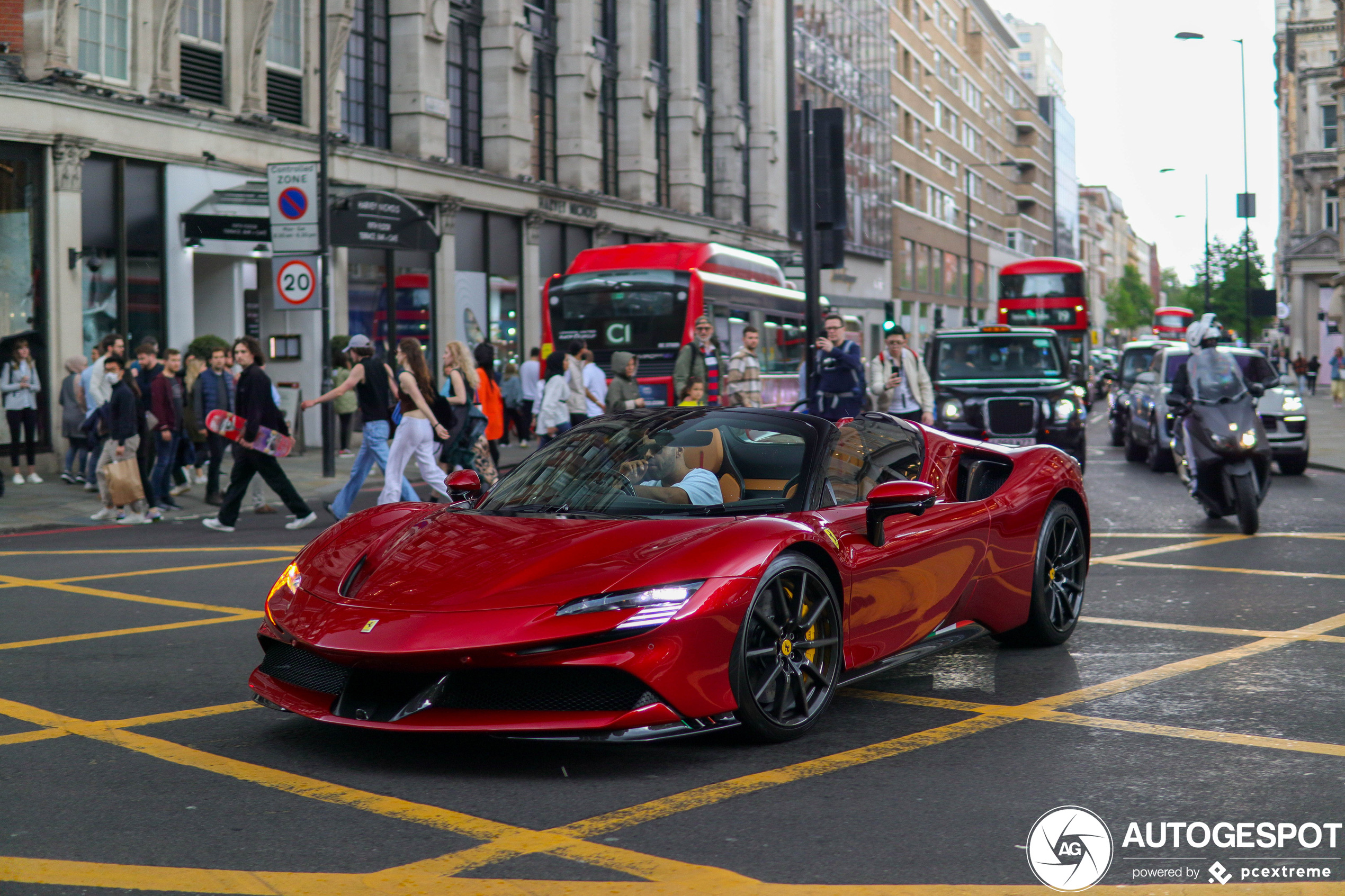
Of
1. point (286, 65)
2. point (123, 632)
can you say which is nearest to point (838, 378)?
point (123, 632)

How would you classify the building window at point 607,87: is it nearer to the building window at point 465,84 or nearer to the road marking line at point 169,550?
the building window at point 465,84

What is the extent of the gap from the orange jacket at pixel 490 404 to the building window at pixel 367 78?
451 inches

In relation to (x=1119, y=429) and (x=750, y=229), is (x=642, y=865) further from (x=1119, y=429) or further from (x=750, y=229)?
(x=750, y=229)

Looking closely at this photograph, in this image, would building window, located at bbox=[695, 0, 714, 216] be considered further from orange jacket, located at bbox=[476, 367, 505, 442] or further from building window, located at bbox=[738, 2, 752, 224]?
orange jacket, located at bbox=[476, 367, 505, 442]

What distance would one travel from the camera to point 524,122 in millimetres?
31750

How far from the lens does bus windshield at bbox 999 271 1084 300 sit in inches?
1833

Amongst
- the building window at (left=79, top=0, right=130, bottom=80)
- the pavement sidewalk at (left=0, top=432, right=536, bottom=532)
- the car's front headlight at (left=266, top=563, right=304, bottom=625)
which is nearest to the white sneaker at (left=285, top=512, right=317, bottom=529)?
the pavement sidewalk at (left=0, top=432, right=536, bottom=532)

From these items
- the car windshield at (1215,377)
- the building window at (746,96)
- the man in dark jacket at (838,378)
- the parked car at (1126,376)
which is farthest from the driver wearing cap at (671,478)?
the building window at (746,96)

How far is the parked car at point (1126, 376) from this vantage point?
955 inches

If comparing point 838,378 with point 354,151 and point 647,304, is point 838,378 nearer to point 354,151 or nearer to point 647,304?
point 647,304

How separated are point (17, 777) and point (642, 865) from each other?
2202mm

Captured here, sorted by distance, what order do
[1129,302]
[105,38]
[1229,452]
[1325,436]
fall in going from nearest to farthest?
[1229,452], [105,38], [1325,436], [1129,302]

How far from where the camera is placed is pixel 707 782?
4520 millimetres
